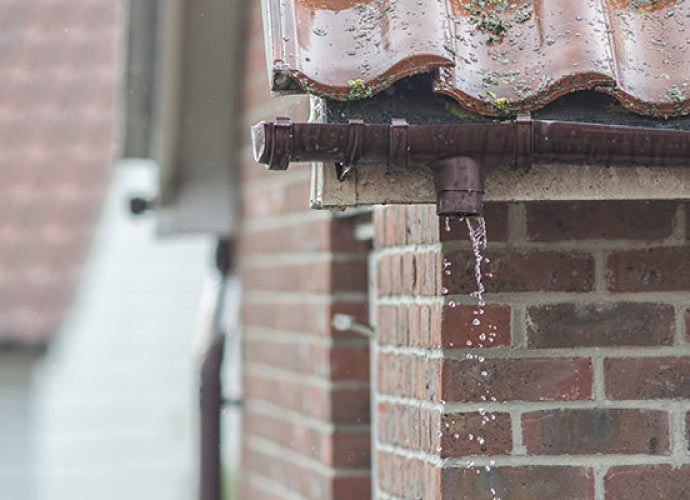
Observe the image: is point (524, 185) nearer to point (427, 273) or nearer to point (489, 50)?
point (489, 50)

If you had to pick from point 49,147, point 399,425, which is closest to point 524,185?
point 399,425

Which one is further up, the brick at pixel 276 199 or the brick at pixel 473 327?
the brick at pixel 276 199

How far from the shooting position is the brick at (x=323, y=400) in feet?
10.1

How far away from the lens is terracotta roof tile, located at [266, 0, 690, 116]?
6.17 ft

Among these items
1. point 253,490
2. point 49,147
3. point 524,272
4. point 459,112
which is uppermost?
point 49,147

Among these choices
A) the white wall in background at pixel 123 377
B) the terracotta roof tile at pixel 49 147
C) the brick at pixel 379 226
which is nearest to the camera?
the brick at pixel 379 226

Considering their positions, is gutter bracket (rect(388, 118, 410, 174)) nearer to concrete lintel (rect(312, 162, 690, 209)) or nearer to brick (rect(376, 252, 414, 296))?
concrete lintel (rect(312, 162, 690, 209))

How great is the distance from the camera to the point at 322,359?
3.16 metres

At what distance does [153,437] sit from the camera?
879 cm

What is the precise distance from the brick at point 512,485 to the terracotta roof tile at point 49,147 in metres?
5.70

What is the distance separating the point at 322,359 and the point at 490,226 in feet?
3.49

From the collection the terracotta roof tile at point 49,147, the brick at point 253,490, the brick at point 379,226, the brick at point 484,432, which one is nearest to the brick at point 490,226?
the brick at point 484,432

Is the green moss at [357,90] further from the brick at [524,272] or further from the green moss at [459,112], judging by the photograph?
the brick at [524,272]

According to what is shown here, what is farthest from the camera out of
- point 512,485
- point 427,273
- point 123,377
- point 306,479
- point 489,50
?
point 123,377
